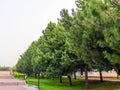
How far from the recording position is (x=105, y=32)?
22016 millimetres

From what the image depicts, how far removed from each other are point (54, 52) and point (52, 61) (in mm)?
1113

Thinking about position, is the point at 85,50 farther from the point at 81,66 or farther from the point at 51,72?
the point at 51,72

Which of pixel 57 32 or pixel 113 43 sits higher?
pixel 57 32

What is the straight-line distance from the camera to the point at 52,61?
42719 mm

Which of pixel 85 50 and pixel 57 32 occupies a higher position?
pixel 57 32

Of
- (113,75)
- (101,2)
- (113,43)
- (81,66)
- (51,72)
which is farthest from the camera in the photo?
(113,75)

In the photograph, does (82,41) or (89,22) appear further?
(82,41)

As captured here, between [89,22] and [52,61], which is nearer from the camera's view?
[89,22]

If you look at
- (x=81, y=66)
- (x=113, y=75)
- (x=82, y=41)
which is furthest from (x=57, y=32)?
Answer: (x=113, y=75)

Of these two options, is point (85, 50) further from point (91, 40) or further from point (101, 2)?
point (101, 2)

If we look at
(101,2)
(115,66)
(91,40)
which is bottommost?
(115,66)

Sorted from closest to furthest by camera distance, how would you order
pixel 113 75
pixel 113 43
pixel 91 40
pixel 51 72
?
pixel 113 43, pixel 91 40, pixel 51 72, pixel 113 75

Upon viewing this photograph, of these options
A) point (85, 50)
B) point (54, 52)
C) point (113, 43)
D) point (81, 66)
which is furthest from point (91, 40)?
point (54, 52)

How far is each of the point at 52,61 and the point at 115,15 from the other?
70.9ft
